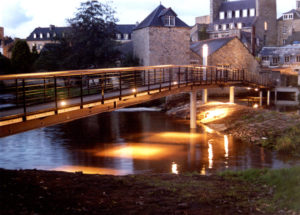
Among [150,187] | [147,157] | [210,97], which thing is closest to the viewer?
[150,187]

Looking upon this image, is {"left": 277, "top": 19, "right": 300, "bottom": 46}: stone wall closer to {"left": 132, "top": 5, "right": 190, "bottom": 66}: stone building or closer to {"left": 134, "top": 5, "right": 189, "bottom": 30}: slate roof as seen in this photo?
{"left": 132, "top": 5, "right": 190, "bottom": 66}: stone building

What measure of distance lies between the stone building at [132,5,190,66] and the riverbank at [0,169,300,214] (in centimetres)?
2448

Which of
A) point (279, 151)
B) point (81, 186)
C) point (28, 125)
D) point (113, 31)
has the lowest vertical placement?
point (279, 151)

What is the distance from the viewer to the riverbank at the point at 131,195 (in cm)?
672

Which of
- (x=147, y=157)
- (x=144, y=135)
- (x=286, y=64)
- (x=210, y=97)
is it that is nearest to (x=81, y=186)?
(x=147, y=157)

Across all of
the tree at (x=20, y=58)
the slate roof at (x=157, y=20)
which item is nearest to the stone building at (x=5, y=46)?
the tree at (x=20, y=58)

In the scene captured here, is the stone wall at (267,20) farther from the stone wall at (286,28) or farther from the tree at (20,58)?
the tree at (20,58)

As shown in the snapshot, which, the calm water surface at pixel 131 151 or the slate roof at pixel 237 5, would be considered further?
the slate roof at pixel 237 5

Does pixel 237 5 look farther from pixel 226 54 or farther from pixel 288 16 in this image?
pixel 226 54

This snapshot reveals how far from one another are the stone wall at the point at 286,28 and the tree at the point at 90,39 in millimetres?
38566

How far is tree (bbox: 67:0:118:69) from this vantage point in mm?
35688

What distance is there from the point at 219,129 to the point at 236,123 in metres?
1.04

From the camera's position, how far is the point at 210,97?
36656mm

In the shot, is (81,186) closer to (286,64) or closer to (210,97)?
(210,97)
